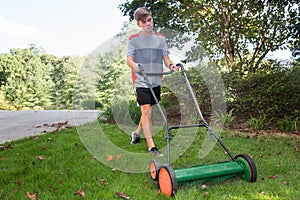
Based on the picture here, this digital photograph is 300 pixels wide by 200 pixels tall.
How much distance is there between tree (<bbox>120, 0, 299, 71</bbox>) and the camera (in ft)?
22.7

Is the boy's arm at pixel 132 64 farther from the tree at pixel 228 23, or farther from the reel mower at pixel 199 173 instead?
the tree at pixel 228 23

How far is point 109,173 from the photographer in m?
2.98

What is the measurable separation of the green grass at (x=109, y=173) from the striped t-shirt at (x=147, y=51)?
1.03 metres

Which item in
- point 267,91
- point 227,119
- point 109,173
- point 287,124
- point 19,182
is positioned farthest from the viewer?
point 227,119

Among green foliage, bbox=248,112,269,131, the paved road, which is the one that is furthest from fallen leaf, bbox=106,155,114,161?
green foliage, bbox=248,112,269,131

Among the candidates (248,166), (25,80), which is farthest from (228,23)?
(25,80)

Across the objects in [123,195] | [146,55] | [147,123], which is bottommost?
[123,195]

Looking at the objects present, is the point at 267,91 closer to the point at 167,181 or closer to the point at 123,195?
the point at 167,181

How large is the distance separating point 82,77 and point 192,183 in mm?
1881

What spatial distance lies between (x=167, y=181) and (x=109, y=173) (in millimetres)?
789

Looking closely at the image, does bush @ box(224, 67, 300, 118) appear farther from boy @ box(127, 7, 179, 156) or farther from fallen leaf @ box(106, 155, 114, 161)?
fallen leaf @ box(106, 155, 114, 161)

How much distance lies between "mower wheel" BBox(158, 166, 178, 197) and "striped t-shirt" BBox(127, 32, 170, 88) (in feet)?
4.22

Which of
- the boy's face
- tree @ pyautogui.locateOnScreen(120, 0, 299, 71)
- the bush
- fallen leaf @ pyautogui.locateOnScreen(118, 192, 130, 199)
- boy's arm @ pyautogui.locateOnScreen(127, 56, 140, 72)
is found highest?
tree @ pyautogui.locateOnScreen(120, 0, 299, 71)

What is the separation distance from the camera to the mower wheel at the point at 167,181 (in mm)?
2305
